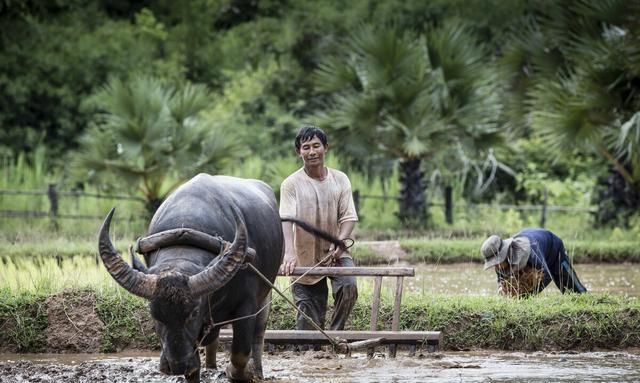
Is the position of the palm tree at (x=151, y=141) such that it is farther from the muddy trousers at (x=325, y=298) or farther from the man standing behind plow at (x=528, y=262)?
the muddy trousers at (x=325, y=298)

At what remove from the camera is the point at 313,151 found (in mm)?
8617

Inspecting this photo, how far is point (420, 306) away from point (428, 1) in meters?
18.5

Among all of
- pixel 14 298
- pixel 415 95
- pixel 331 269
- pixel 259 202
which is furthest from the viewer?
pixel 415 95

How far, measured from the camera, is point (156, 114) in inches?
748

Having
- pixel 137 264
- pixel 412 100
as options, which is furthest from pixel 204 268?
pixel 412 100

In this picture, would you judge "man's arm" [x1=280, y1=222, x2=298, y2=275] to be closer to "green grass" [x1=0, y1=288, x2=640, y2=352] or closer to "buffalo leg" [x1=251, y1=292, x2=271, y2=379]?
"buffalo leg" [x1=251, y1=292, x2=271, y2=379]

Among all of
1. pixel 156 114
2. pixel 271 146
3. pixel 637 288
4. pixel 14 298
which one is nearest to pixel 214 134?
pixel 156 114

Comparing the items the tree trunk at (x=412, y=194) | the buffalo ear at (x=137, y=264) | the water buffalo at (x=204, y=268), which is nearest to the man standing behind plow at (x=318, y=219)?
the water buffalo at (x=204, y=268)

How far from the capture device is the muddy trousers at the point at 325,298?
29.2 feet

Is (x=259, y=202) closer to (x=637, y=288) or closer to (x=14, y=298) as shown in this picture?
(x=14, y=298)

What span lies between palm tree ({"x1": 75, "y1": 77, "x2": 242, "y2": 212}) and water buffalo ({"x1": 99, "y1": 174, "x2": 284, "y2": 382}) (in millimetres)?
11071

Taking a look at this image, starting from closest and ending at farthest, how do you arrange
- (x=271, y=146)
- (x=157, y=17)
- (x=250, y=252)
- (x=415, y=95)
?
(x=250, y=252) → (x=415, y=95) → (x=271, y=146) → (x=157, y=17)

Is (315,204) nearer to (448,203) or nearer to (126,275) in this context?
(126,275)

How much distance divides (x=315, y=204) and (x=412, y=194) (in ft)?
36.3
